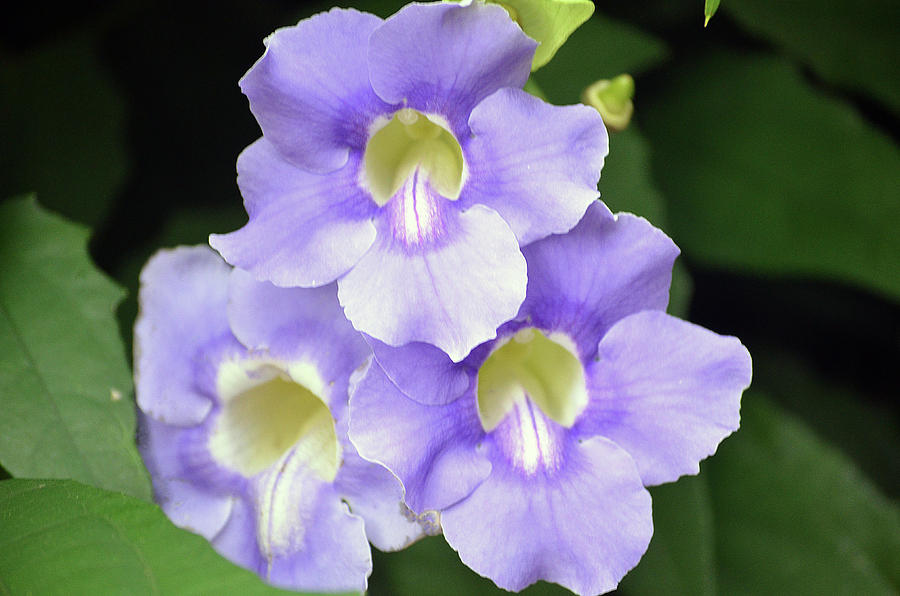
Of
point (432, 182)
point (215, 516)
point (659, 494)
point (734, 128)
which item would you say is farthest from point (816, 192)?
point (215, 516)

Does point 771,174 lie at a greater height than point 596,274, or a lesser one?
lesser

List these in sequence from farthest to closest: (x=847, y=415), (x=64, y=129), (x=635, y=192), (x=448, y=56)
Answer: (x=847, y=415), (x=64, y=129), (x=635, y=192), (x=448, y=56)

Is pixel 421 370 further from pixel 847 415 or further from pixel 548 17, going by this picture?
pixel 847 415

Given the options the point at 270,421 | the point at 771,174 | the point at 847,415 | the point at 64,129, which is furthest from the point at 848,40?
the point at 64,129

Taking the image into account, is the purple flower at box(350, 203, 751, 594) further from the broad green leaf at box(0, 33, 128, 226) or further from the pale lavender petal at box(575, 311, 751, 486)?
the broad green leaf at box(0, 33, 128, 226)

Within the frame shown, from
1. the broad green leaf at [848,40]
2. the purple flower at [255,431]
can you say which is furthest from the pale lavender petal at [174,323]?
the broad green leaf at [848,40]

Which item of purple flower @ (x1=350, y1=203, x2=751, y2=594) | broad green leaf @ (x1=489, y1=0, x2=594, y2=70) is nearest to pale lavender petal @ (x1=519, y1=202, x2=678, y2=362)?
purple flower @ (x1=350, y1=203, x2=751, y2=594)

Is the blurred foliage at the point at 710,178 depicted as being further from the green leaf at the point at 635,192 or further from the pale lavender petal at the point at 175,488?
the pale lavender petal at the point at 175,488

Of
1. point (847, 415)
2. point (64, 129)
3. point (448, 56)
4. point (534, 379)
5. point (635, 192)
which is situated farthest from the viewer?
point (847, 415)
